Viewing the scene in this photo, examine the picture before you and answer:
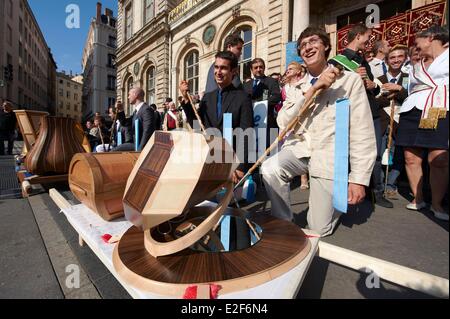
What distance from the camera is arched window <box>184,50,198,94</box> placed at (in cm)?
1289

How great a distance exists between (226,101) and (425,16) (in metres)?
5.89

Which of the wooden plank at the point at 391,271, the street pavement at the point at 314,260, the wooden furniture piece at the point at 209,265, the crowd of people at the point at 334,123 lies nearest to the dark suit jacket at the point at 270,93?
the crowd of people at the point at 334,123

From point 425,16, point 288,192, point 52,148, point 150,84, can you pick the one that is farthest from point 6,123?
point 425,16

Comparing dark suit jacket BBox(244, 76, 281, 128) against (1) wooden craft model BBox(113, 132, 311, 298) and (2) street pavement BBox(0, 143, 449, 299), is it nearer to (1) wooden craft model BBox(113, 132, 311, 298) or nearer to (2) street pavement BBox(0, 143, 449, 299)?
(2) street pavement BBox(0, 143, 449, 299)

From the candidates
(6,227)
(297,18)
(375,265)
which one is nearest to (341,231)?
(375,265)

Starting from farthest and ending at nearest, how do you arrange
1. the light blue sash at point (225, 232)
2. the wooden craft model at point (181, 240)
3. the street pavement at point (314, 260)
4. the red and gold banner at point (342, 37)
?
the red and gold banner at point (342, 37)
the light blue sash at point (225, 232)
the street pavement at point (314, 260)
the wooden craft model at point (181, 240)

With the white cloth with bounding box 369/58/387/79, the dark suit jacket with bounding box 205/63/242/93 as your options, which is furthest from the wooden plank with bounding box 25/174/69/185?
the white cloth with bounding box 369/58/387/79

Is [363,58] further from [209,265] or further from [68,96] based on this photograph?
[68,96]

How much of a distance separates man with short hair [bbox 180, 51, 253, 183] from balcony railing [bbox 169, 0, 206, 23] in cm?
1097

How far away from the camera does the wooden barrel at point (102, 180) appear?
1.80m

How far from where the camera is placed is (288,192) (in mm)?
2115

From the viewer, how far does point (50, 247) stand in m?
1.85

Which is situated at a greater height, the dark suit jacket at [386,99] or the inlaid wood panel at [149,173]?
the dark suit jacket at [386,99]

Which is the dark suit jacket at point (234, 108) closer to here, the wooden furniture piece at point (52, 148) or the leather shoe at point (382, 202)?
the leather shoe at point (382, 202)
